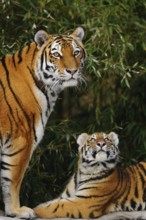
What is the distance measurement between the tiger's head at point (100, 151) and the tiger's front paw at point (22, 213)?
0.55m

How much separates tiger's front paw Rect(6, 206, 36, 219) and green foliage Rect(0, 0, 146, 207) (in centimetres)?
144

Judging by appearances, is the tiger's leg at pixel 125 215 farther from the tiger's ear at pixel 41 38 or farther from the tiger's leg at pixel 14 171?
the tiger's ear at pixel 41 38

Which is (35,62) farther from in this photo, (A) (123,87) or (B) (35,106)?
(A) (123,87)

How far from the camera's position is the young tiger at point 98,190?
6004 millimetres

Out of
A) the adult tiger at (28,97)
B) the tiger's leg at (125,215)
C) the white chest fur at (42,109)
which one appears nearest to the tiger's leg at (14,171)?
the adult tiger at (28,97)

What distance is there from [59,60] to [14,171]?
86 centimetres

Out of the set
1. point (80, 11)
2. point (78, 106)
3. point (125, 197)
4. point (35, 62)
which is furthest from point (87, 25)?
point (78, 106)

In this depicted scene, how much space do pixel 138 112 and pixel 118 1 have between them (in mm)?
1434

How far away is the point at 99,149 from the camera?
19.8 ft

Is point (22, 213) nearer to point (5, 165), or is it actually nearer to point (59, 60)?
point (5, 165)

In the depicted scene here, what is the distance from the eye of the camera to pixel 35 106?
19.5 feet

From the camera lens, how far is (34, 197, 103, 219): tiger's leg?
5973 millimetres

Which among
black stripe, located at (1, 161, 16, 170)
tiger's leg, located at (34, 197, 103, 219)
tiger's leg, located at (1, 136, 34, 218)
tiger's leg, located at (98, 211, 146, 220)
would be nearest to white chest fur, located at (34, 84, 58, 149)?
tiger's leg, located at (1, 136, 34, 218)

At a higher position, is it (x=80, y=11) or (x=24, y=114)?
(x=80, y=11)
